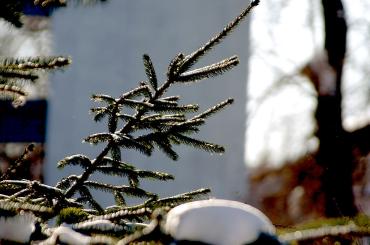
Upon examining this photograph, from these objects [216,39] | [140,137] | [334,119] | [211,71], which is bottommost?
[334,119]

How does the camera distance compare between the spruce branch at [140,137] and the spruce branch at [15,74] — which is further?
the spruce branch at [140,137]

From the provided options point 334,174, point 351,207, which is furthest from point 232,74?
point 351,207

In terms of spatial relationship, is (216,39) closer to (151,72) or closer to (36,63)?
(151,72)

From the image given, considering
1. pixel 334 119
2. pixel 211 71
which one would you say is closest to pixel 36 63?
pixel 211 71

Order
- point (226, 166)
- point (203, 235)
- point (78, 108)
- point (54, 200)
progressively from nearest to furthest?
point (203, 235)
point (54, 200)
point (78, 108)
point (226, 166)

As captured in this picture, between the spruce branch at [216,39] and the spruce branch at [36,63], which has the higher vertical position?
the spruce branch at [216,39]

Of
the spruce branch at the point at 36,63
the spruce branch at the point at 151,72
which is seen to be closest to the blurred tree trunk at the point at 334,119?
the spruce branch at the point at 151,72

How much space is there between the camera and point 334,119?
984 centimetres

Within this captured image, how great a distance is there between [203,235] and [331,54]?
9.41 meters

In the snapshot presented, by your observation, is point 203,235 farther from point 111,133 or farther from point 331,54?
point 331,54

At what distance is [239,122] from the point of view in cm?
1408

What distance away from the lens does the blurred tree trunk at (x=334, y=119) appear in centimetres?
931

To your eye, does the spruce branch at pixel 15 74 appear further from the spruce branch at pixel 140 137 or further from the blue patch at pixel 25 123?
the blue patch at pixel 25 123

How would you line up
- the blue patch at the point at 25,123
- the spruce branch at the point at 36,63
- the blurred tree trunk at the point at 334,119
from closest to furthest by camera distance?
the spruce branch at the point at 36,63, the blurred tree trunk at the point at 334,119, the blue patch at the point at 25,123
